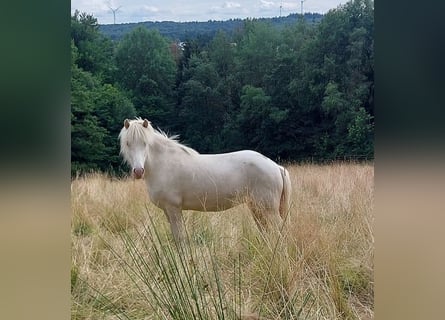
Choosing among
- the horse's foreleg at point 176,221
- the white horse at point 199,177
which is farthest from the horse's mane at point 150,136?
the horse's foreleg at point 176,221

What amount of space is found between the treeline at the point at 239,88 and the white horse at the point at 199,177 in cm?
5

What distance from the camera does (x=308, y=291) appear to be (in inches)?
58.4

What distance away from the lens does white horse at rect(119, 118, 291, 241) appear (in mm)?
1789

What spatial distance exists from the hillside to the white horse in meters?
0.29

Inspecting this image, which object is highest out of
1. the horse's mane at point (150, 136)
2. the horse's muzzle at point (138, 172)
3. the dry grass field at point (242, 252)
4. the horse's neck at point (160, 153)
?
the horse's mane at point (150, 136)

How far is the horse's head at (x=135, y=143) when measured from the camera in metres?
1.74

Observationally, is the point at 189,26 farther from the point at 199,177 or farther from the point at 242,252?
the point at 242,252

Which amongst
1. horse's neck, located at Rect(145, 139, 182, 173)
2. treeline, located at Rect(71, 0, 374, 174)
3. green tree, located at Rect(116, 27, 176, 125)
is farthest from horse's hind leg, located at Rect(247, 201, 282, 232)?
green tree, located at Rect(116, 27, 176, 125)

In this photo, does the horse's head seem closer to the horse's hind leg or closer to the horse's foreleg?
the horse's foreleg

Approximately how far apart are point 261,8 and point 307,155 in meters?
0.47

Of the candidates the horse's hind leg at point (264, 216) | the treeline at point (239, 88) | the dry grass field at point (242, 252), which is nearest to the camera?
the dry grass field at point (242, 252)

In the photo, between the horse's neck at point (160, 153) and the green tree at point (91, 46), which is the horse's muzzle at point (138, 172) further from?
the green tree at point (91, 46)

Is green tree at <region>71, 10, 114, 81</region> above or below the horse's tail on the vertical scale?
above
